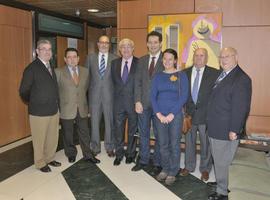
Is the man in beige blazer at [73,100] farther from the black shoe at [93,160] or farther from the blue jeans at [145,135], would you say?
the blue jeans at [145,135]

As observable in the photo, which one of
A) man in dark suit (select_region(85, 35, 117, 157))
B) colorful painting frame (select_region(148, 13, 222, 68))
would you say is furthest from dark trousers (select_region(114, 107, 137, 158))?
colorful painting frame (select_region(148, 13, 222, 68))

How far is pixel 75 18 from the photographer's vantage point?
7297 millimetres

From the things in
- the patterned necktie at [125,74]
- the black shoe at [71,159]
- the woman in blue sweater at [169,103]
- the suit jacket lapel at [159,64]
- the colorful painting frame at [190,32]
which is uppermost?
the colorful painting frame at [190,32]

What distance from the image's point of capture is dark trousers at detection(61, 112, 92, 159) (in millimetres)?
4250

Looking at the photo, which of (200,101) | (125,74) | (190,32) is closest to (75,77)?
(125,74)

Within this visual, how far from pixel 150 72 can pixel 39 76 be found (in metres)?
1.37

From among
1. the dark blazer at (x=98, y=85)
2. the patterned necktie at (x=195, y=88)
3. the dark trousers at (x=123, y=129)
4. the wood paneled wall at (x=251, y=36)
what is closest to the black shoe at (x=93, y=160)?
the dark trousers at (x=123, y=129)

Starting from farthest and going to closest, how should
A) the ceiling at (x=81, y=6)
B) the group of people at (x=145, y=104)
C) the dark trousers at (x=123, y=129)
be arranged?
the ceiling at (x=81, y=6) → the dark trousers at (x=123, y=129) → the group of people at (x=145, y=104)

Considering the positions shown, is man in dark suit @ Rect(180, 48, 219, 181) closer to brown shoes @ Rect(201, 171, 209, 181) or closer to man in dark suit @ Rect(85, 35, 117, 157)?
brown shoes @ Rect(201, 171, 209, 181)

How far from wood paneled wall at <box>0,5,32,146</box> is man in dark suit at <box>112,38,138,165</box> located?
82.7 inches

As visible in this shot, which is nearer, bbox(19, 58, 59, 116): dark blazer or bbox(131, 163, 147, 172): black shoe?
bbox(19, 58, 59, 116): dark blazer

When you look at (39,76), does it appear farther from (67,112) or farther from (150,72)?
(150,72)

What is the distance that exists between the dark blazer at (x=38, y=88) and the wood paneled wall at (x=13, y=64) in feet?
5.25

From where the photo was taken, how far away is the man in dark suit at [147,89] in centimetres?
379
